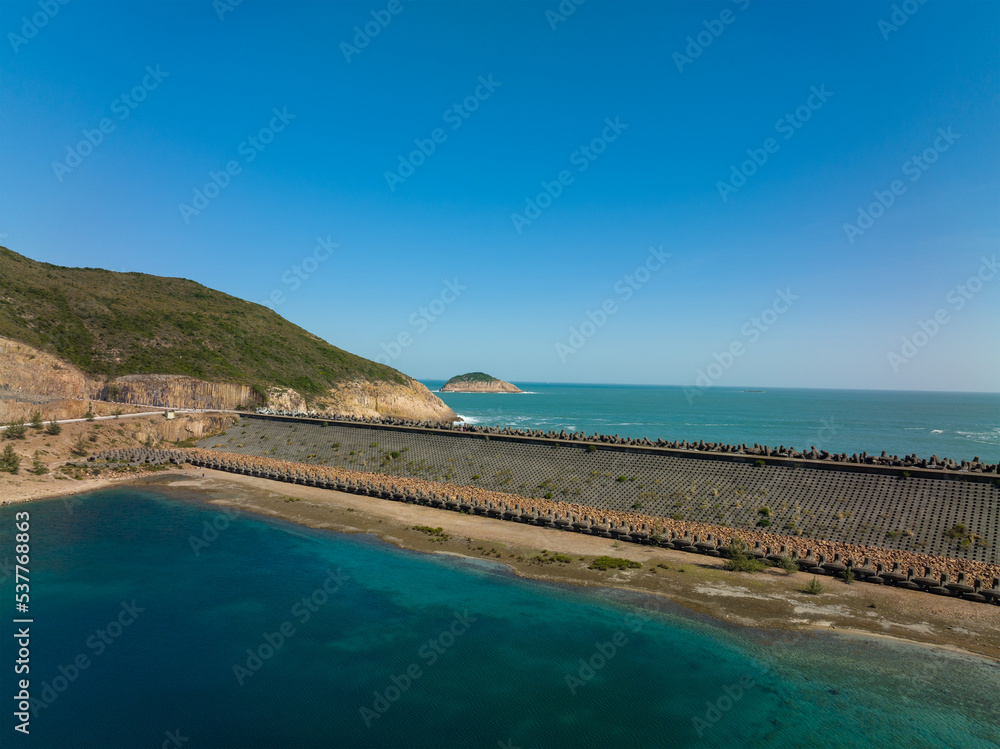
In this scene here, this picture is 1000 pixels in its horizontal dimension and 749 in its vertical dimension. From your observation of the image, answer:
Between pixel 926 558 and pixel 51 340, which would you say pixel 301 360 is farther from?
pixel 926 558

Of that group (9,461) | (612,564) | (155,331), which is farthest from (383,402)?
(612,564)

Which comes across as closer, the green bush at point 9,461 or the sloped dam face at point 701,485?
the sloped dam face at point 701,485

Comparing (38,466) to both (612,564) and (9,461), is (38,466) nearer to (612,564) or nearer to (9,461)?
(9,461)

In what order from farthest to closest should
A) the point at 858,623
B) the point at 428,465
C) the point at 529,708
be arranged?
the point at 428,465, the point at 858,623, the point at 529,708

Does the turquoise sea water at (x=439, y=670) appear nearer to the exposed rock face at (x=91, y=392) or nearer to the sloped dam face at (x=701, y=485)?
the sloped dam face at (x=701, y=485)

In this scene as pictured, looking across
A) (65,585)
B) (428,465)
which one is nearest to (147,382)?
(428,465)

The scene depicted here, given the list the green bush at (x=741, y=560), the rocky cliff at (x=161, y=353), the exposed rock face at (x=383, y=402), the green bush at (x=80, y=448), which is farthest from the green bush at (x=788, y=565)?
the exposed rock face at (x=383, y=402)
